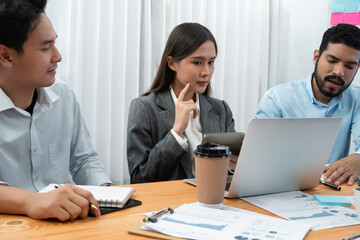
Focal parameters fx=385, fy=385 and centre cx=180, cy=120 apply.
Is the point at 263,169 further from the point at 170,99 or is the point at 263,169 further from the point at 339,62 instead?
the point at 339,62

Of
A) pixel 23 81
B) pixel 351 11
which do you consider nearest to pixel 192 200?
pixel 23 81

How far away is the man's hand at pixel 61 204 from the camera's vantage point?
83cm

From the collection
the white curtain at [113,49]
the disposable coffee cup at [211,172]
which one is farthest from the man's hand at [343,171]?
the white curtain at [113,49]

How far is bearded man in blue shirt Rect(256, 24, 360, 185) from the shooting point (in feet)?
6.80

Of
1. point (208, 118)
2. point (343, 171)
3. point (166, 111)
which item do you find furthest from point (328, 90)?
point (166, 111)

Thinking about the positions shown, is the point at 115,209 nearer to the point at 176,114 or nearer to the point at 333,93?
the point at 176,114

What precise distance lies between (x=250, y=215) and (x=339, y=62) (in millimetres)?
1495

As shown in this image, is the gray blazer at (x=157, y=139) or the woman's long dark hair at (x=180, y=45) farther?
the woman's long dark hair at (x=180, y=45)

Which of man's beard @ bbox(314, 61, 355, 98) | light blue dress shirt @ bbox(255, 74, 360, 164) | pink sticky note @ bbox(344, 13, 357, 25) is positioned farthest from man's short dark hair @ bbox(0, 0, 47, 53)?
pink sticky note @ bbox(344, 13, 357, 25)

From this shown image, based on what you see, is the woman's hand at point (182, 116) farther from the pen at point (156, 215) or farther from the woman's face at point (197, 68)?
the pen at point (156, 215)

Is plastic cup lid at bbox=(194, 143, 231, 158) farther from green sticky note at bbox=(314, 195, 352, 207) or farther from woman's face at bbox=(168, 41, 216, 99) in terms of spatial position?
woman's face at bbox=(168, 41, 216, 99)

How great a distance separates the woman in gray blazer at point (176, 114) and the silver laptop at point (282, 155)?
0.50 metres

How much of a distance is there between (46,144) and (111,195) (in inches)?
21.0

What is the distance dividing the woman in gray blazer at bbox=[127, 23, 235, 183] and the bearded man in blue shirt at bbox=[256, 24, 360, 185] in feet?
1.40
